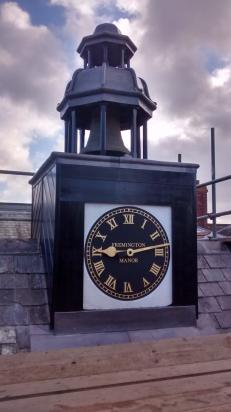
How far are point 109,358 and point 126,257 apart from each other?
1634mm

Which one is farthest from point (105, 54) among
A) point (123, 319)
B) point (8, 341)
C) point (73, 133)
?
point (8, 341)

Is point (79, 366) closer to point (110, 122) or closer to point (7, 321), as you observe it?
point (7, 321)

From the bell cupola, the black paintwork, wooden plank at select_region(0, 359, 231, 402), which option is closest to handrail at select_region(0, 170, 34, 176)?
the bell cupola

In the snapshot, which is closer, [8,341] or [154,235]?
[8,341]

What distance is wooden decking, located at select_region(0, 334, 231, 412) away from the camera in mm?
2639

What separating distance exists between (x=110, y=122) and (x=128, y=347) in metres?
3.63

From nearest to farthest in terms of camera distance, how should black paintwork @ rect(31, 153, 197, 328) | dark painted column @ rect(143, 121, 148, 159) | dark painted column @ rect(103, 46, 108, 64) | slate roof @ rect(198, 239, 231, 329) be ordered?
black paintwork @ rect(31, 153, 197, 328) → slate roof @ rect(198, 239, 231, 329) → dark painted column @ rect(103, 46, 108, 64) → dark painted column @ rect(143, 121, 148, 159)

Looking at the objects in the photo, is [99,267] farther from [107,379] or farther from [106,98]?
[106,98]

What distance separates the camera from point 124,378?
10.4 feet

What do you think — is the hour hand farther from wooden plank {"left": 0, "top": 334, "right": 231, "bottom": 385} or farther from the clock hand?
wooden plank {"left": 0, "top": 334, "right": 231, "bottom": 385}

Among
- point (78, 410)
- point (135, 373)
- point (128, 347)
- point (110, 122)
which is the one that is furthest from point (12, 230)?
point (78, 410)

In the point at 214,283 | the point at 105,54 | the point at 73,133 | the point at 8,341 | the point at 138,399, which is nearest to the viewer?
the point at 138,399

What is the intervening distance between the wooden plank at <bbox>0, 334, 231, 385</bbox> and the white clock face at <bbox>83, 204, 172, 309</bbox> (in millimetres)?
1063

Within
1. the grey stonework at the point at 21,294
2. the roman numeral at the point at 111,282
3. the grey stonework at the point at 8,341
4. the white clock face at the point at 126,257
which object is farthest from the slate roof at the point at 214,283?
the grey stonework at the point at 8,341
